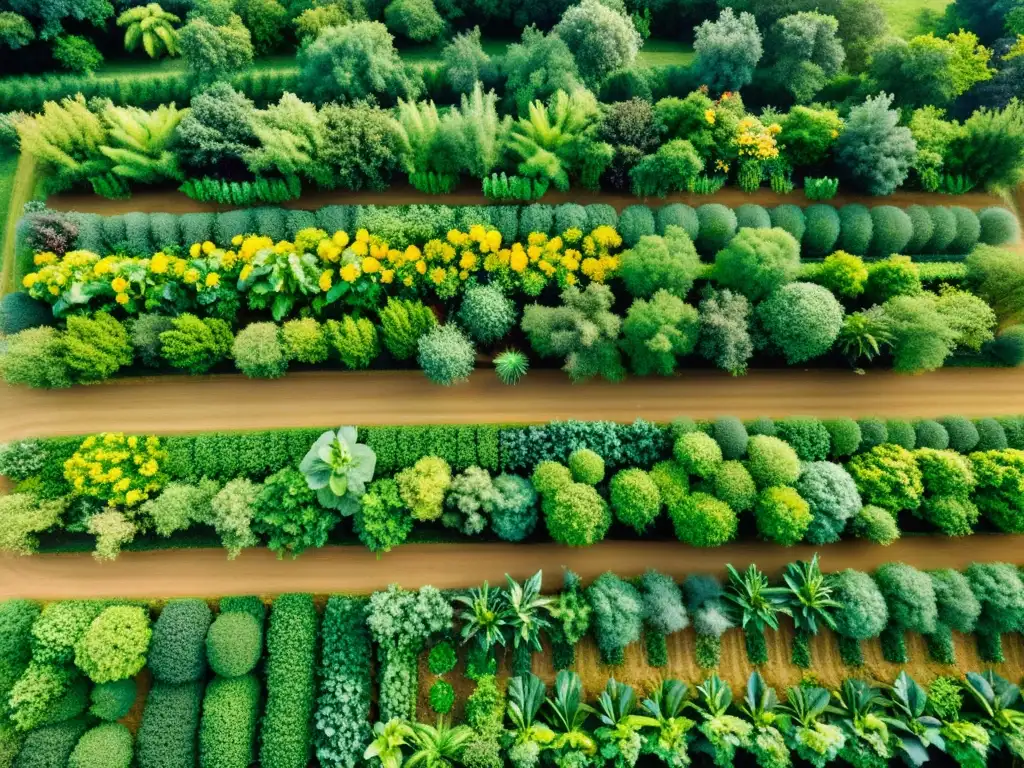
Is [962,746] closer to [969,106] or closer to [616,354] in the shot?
[616,354]

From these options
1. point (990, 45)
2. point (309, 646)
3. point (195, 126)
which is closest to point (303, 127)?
point (195, 126)

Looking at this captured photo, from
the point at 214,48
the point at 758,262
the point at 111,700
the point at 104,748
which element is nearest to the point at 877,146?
the point at 758,262

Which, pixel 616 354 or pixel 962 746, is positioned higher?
pixel 616 354

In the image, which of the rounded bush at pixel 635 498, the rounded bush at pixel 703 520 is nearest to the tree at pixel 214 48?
the rounded bush at pixel 635 498

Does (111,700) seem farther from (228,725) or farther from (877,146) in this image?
(877,146)

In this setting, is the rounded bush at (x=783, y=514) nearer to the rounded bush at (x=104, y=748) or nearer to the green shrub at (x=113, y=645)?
the green shrub at (x=113, y=645)
